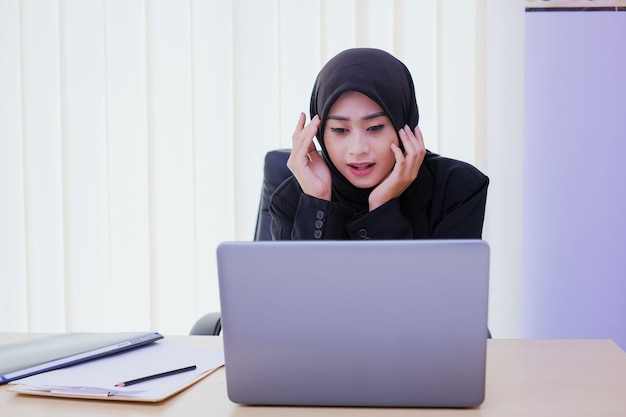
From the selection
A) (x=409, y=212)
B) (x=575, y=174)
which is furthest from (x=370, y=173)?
(x=575, y=174)

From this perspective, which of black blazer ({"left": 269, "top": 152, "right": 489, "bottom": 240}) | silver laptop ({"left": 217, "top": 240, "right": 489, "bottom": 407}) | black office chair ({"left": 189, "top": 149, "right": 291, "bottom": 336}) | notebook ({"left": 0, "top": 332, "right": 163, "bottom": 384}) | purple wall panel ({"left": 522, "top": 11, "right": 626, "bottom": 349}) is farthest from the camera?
purple wall panel ({"left": 522, "top": 11, "right": 626, "bottom": 349})

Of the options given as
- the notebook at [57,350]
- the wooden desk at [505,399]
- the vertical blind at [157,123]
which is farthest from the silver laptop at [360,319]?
the vertical blind at [157,123]

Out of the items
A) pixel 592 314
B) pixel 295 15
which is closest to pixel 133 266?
pixel 295 15

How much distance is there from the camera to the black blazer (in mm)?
1434

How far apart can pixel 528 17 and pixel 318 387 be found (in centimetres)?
193

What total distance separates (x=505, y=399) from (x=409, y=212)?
84cm

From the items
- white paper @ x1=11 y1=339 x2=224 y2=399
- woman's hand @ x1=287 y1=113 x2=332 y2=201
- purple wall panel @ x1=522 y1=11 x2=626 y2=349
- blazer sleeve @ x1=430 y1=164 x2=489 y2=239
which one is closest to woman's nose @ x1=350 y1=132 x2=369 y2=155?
woman's hand @ x1=287 y1=113 x2=332 y2=201

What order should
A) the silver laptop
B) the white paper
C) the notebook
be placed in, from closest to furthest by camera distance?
the silver laptop < the white paper < the notebook

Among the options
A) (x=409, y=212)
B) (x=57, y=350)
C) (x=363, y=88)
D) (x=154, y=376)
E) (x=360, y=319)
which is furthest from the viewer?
(x=409, y=212)

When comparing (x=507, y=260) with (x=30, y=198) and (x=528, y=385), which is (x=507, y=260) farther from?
(x=30, y=198)

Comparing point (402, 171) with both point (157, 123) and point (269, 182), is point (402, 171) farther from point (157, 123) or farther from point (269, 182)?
point (157, 123)

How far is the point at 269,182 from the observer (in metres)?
1.66

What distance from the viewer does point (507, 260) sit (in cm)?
229

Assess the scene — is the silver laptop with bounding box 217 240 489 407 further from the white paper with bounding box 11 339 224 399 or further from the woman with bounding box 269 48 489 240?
the woman with bounding box 269 48 489 240
